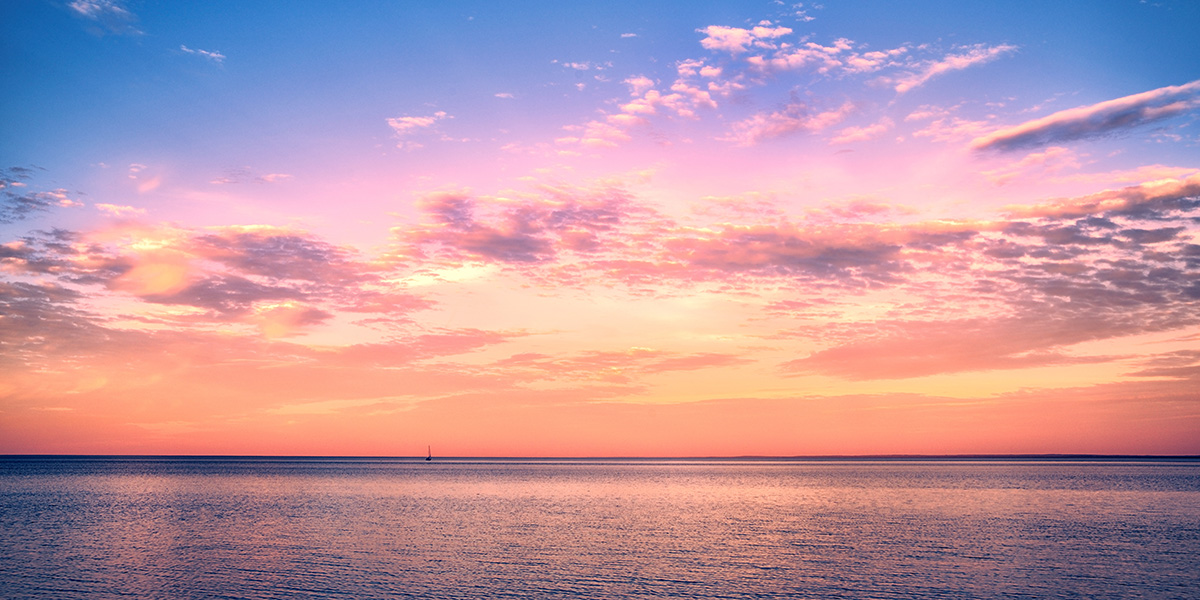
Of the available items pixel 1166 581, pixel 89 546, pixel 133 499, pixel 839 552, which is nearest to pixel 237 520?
pixel 89 546

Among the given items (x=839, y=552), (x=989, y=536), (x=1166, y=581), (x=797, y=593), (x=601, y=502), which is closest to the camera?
(x=797, y=593)

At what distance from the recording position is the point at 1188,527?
70375 mm

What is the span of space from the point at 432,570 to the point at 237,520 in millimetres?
42253

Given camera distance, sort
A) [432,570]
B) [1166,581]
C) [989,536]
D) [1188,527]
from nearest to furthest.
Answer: [1166,581] < [432,570] < [989,536] < [1188,527]

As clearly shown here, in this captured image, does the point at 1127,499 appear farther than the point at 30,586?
Yes

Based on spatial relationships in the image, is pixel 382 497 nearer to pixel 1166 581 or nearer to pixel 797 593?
pixel 797 593

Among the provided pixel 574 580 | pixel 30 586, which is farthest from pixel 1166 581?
pixel 30 586

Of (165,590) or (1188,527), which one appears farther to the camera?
(1188,527)

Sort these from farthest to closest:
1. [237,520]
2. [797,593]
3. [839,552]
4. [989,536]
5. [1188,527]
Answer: [237,520] < [1188,527] < [989,536] < [839,552] < [797,593]

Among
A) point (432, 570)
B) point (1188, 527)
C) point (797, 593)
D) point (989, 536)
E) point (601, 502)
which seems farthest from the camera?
point (601, 502)

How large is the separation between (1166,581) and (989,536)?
2126cm

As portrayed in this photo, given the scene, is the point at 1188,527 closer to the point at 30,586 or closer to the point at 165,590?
the point at 165,590

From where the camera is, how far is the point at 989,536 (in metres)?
63.6

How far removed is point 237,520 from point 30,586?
1531 inches
